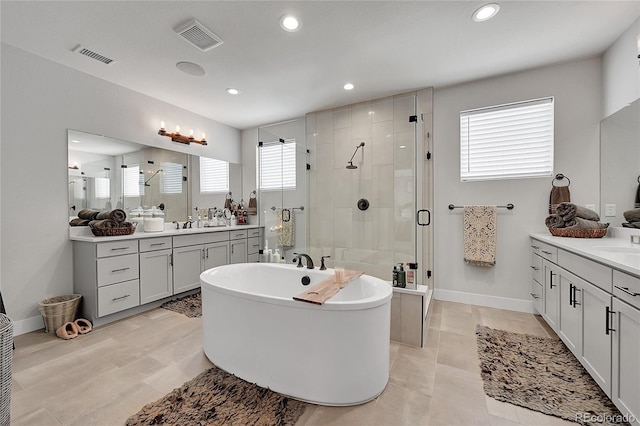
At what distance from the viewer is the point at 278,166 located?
3131mm

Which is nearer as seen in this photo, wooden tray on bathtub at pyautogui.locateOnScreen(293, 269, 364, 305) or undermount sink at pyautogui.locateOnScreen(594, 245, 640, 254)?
wooden tray on bathtub at pyautogui.locateOnScreen(293, 269, 364, 305)

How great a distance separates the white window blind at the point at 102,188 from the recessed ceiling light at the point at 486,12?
408 centimetres

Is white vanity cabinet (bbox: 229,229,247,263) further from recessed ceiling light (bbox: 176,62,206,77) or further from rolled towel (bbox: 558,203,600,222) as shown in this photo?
rolled towel (bbox: 558,203,600,222)

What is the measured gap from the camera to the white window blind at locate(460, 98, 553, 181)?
112 inches

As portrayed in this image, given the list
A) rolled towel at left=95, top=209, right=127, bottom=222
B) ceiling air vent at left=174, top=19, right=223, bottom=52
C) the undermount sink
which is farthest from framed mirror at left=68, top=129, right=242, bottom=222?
the undermount sink

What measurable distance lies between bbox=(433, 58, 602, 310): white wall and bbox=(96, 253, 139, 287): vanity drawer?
3.57m

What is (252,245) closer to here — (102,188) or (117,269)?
(117,269)

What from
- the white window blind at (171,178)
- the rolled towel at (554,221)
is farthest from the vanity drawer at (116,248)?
the rolled towel at (554,221)

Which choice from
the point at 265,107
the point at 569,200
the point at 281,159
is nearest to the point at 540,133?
the point at 569,200

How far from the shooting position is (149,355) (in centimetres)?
212

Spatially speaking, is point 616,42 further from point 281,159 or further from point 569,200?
point 281,159

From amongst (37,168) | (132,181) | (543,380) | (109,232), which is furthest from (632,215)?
(37,168)

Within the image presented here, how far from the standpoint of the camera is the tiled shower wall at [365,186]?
2582 millimetres

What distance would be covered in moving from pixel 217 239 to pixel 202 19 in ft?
8.80
